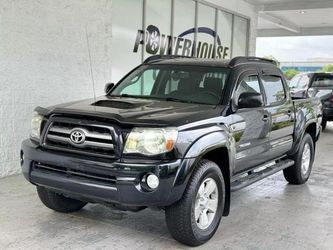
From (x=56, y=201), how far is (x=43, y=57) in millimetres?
3022

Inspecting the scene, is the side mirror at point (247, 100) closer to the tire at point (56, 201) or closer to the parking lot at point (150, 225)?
the parking lot at point (150, 225)

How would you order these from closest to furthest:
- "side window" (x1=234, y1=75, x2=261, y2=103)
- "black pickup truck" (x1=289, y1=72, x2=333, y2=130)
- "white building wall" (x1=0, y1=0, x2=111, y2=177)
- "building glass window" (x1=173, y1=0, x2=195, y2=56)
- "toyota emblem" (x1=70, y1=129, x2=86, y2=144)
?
"toyota emblem" (x1=70, y1=129, x2=86, y2=144)
"side window" (x1=234, y1=75, x2=261, y2=103)
"white building wall" (x1=0, y1=0, x2=111, y2=177)
"building glass window" (x1=173, y1=0, x2=195, y2=56)
"black pickup truck" (x1=289, y1=72, x2=333, y2=130)

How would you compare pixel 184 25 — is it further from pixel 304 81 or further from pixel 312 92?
pixel 304 81

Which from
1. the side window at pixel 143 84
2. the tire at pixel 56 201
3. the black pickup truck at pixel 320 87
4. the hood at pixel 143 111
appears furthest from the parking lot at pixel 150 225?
the black pickup truck at pixel 320 87

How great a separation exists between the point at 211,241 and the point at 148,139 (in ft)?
4.27

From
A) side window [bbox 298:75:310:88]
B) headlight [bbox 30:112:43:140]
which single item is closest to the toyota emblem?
headlight [bbox 30:112:43:140]

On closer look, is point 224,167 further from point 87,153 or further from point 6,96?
point 6,96

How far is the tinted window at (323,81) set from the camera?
15141 mm

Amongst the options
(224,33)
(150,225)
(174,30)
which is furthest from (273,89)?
(224,33)

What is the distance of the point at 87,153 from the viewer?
397cm

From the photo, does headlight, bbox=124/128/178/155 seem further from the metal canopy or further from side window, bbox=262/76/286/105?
the metal canopy

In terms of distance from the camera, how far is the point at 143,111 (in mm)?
4211

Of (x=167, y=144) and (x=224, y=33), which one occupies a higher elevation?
(x=224, y=33)

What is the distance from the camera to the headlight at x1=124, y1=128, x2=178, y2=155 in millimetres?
3834
